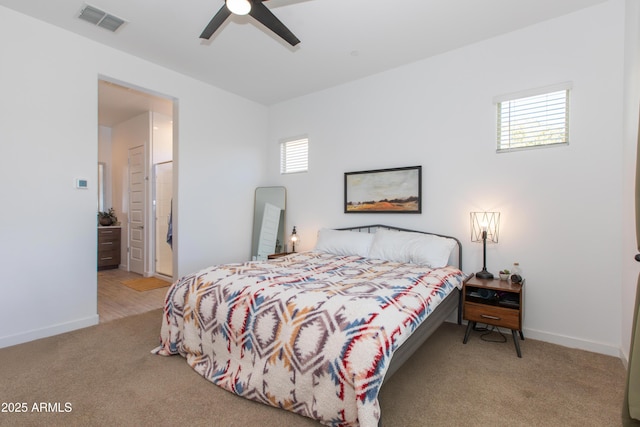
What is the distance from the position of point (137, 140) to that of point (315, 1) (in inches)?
181

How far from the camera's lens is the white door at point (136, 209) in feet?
18.2

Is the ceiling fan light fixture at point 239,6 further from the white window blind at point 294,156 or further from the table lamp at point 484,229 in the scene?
the table lamp at point 484,229

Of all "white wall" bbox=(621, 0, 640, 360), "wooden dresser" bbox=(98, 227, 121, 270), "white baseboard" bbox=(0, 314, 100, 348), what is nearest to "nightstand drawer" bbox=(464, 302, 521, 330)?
"white wall" bbox=(621, 0, 640, 360)

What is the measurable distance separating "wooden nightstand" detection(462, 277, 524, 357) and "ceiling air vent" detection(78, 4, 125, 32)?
409 centimetres

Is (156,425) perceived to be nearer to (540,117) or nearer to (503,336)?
(503,336)

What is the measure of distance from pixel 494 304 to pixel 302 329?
1.87m

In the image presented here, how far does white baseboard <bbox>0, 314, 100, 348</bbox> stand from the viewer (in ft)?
8.87

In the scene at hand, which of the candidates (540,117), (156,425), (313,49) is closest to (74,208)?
(156,425)

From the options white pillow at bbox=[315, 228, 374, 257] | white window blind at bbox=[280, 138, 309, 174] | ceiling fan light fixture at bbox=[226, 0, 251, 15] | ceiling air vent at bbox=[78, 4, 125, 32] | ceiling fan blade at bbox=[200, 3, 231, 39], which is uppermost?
ceiling air vent at bbox=[78, 4, 125, 32]

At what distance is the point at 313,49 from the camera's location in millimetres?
3361

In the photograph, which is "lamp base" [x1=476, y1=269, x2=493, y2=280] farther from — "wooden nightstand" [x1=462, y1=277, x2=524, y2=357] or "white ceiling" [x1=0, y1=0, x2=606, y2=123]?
"white ceiling" [x1=0, y1=0, x2=606, y2=123]

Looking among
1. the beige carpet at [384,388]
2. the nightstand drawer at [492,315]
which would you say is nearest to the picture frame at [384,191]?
the nightstand drawer at [492,315]

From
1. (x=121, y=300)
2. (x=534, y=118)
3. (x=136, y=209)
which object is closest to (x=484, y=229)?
(x=534, y=118)

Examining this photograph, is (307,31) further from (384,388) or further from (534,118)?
(384,388)
